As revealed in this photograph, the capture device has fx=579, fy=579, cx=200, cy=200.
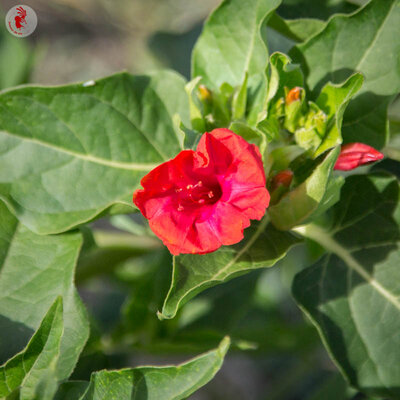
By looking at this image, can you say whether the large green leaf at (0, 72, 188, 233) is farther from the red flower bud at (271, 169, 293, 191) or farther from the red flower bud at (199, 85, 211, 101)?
the red flower bud at (271, 169, 293, 191)

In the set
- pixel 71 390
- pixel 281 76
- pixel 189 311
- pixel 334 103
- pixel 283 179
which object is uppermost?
pixel 281 76

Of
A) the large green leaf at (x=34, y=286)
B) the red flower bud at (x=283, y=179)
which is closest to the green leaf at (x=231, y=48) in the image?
the red flower bud at (x=283, y=179)

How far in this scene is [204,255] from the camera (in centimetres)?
166

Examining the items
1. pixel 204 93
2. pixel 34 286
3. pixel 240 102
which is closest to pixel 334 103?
pixel 240 102

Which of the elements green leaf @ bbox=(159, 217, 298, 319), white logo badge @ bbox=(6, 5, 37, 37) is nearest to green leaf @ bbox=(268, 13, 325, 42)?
green leaf @ bbox=(159, 217, 298, 319)

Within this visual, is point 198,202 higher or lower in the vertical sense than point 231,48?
lower

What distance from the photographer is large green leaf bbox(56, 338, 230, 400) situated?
57.3 inches

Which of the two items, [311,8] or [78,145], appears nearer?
[78,145]

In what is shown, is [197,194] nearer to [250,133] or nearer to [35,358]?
[250,133]

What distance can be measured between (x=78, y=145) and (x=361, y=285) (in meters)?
1.07

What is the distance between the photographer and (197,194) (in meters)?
1.76

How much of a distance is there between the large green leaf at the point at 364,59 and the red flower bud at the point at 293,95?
0.17 meters

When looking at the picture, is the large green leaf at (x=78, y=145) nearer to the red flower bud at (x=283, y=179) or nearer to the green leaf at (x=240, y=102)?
the green leaf at (x=240, y=102)

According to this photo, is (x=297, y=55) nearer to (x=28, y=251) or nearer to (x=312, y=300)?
(x=312, y=300)
